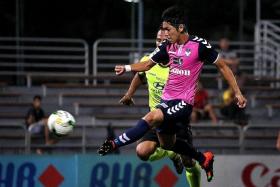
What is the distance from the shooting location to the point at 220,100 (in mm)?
21078

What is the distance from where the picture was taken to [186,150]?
42.1ft

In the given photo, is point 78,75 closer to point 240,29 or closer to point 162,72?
point 240,29

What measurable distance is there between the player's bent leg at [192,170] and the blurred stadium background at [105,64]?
4039mm

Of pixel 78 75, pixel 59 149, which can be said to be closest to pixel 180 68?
pixel 59 149

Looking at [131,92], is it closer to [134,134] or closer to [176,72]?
[176,72]

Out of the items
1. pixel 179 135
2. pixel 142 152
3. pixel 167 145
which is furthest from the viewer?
pixel 142 152

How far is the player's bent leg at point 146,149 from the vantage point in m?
13.1

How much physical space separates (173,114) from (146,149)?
3.74 feet

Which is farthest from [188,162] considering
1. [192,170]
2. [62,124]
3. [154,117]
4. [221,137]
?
[221,137]

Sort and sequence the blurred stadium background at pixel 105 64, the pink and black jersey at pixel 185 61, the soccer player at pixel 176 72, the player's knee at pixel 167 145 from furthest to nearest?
the blurred stadium background at pixel 105 64 → the player's knee at pixel 167 145 → the pink and black jersey at pixel 185 61 → the soccer player at pixel 176 72

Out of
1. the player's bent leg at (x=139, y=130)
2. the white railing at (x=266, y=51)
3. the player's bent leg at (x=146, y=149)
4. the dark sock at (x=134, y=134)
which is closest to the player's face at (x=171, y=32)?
the player's bent leg at (x=139, y=130)

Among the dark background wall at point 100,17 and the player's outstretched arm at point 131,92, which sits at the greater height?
the dark background wall at point 100,17

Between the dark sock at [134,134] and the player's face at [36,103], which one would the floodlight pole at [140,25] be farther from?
the dark sock at [134,134]

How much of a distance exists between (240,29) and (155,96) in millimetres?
10005
